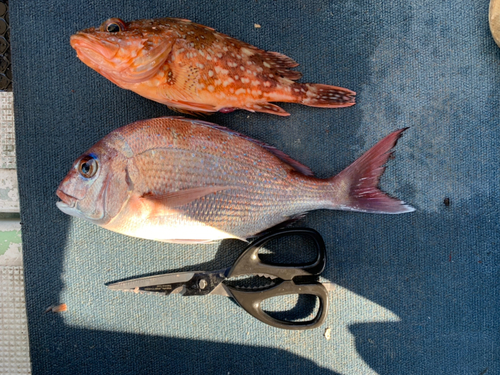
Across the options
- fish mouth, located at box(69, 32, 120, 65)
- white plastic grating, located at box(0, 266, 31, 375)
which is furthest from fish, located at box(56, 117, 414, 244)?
white plastic grating, located at box(0, 266, 31, 375)

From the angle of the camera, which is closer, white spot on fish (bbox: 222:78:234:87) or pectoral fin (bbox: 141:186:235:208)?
pectoral fin (bbox: 141:186:235:208)

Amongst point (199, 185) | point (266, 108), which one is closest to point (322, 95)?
point (266, 108)

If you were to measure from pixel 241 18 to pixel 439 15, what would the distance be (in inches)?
40.3

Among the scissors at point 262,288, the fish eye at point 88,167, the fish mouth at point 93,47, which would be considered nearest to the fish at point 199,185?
the fish eye at point 88,167

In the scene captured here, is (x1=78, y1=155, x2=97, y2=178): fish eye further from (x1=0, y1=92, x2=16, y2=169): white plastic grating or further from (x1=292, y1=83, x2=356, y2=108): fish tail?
(x1=292, y1=83, x2=356, y2=108): fish tail

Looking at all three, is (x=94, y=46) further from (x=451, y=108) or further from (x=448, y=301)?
(x=448, y=301)

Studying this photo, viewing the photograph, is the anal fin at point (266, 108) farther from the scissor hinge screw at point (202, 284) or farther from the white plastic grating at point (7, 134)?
the white plastic grating at point (7, 134)

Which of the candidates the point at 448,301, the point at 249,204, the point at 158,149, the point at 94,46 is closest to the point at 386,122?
the point at 249,204

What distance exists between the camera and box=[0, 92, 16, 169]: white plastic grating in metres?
1.81

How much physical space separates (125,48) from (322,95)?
93cm

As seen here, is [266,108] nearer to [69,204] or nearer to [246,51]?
[246,51]

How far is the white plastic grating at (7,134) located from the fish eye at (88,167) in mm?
720

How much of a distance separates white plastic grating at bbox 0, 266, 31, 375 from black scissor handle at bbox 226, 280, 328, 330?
1199mm

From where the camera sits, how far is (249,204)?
1516 millimetres
